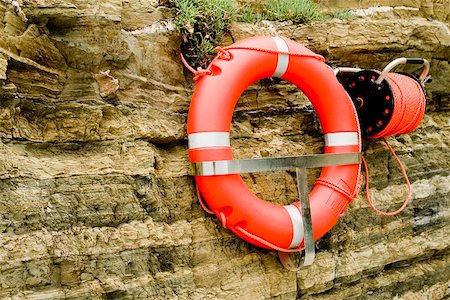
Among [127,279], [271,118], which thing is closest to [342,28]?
[271,118]

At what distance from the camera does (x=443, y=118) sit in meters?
3.45

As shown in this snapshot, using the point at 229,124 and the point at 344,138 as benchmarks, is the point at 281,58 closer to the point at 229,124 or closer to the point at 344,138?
the point at 229,124

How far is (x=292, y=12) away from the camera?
2.86 meters

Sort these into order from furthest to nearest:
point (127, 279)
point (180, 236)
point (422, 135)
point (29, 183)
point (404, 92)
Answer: point (422, 135) < point (404, 92) < point (180, 236) < point (127, 279) < point (29, 183)

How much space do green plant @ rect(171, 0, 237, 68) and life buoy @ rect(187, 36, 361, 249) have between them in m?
0.23

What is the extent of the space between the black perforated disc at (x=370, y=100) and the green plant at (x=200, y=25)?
908mm

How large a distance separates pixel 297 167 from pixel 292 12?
1.05 m

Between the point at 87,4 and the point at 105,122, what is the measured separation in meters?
0.59

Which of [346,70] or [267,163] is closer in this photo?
[267,163]

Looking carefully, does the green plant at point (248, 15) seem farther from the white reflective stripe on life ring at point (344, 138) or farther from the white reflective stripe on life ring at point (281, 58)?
the white reflective stripe on life ring at point (344, 138)

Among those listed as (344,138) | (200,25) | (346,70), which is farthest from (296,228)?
(200,25)

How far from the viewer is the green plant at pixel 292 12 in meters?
2.86

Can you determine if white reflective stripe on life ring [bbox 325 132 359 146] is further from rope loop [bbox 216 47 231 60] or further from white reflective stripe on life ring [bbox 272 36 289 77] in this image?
rope loop [bbox 216 47 231 60]

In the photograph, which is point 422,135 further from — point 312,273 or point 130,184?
point 130,184
